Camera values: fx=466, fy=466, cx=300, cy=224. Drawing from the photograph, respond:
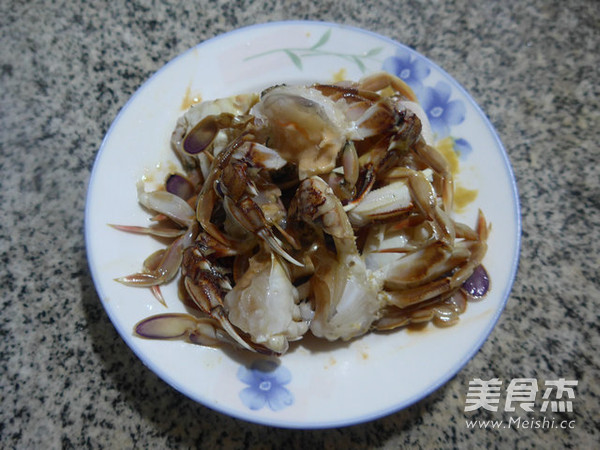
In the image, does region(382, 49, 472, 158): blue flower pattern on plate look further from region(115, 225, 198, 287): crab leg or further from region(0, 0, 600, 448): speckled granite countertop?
region(115, 225, 198, 287): crab leg

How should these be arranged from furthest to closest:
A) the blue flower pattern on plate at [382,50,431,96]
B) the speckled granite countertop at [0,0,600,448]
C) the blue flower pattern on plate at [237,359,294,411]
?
the blue flower pattern on plate at [382,50,431,96] < the speckled granite countertop at [0,0,600,448] < the blue flower pattern on plate at [237,359,294,411]

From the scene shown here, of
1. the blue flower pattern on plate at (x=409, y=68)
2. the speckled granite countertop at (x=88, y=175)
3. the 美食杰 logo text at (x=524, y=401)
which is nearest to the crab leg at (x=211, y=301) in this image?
the speckled granite countertop at (x=88, y=175)

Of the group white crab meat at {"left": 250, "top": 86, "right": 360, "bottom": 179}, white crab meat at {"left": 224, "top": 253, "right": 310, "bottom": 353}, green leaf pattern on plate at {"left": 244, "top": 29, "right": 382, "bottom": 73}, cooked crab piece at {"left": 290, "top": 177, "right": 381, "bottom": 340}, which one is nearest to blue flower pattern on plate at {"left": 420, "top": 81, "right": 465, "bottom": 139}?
green leaf pattern on plate at {"left": 244, "top": 29, "right": 382, "bottom": 73}

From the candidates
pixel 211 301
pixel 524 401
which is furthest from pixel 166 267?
pixel 524 401

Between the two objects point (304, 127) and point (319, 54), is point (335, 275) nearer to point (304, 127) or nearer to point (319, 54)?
point (304, 127)

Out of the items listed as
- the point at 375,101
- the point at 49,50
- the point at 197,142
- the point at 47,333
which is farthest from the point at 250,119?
the point at 49,50

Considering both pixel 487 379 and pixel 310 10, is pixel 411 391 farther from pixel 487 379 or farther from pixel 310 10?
pixel 310 10

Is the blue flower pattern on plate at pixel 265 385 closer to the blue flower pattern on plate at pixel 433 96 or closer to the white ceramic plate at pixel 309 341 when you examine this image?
the white ceramic plate at pixel 309 341
